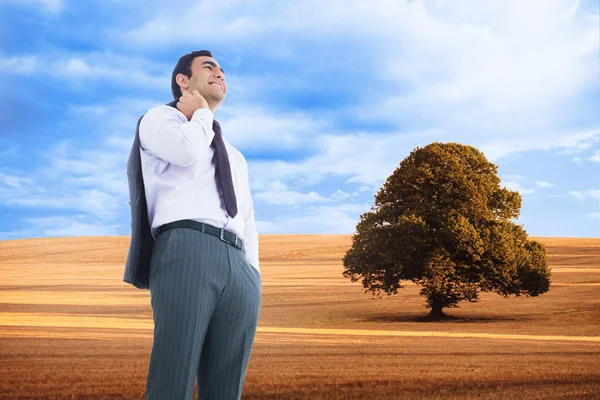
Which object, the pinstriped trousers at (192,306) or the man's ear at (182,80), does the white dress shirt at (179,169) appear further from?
the man's ear at (182,80)

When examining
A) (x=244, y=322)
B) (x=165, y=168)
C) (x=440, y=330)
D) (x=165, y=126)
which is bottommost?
(x=440, y=330)

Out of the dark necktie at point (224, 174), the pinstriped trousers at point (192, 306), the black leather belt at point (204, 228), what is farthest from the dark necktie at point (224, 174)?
the pinstriped trousers at point (192, 306)

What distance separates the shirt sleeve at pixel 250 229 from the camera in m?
3.59

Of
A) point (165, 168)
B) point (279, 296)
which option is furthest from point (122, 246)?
point (165, 168)

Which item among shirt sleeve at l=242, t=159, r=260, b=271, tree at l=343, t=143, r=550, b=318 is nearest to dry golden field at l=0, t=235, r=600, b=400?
tree at l=343, t=143, r=550, b=318

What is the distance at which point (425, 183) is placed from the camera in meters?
29.3

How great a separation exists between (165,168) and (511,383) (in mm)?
8884

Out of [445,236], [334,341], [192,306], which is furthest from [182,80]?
[445,236]

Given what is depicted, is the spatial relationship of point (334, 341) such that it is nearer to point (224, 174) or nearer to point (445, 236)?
point (445, 236)

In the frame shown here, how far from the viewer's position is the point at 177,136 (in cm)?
310

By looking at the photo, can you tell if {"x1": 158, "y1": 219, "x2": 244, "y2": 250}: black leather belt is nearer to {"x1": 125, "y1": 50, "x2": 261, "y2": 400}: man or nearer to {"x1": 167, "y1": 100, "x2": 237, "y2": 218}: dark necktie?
{"x1": 125, "y1": 50, "x2": 261, "y2": 400}: man

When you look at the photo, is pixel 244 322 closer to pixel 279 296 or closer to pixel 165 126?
pixel 165 126

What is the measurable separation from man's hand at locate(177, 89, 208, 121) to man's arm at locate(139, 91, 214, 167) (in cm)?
15

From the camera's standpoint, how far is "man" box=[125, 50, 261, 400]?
3061 millimetres
